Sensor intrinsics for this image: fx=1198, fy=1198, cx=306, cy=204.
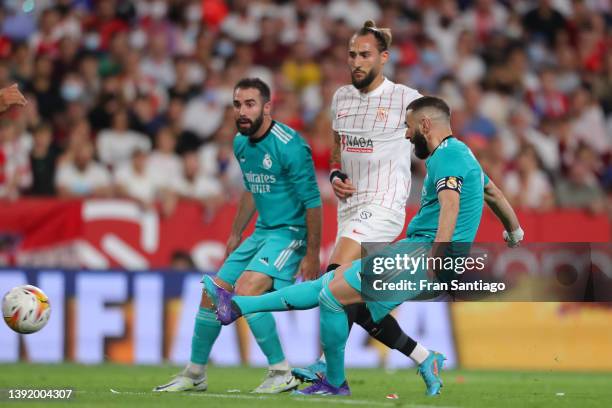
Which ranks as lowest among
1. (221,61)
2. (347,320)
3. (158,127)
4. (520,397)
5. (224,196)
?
(520,397)

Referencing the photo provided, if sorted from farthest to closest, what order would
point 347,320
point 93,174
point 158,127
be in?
point 158,127 → point 93,174 → point 347,320

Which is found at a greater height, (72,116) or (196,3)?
(196,3)

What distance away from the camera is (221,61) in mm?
17078

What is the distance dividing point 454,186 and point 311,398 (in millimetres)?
1745

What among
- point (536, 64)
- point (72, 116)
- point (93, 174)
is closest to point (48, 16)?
point (72, 116)

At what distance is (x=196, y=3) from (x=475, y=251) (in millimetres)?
9934

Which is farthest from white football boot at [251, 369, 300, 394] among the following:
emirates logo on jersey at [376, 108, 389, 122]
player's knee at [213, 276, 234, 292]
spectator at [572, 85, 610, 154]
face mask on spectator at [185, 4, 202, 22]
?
face mask on spectator at [185, 4, 202, 22]

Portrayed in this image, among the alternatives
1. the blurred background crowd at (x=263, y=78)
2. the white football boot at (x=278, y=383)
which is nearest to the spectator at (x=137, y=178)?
the blurred background crowd at (x=263, y=78)

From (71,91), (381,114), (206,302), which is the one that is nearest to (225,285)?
(206,302)

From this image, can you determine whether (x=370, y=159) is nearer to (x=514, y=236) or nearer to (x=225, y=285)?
(x=514, y=236)

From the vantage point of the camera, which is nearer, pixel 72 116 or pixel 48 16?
pixel 72 116

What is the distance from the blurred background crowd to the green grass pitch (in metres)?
2.91

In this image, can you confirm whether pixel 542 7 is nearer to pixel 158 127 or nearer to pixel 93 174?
pixel 158 127

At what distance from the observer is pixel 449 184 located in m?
7.75
